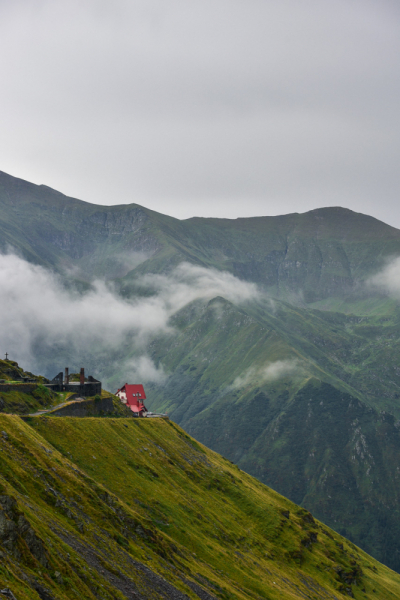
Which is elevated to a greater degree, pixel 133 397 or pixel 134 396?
pixel 134 396

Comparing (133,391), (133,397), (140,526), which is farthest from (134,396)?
(140,526)

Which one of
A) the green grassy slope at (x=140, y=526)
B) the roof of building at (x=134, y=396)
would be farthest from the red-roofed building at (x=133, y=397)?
the green grassy slope at (x=140, y=526)

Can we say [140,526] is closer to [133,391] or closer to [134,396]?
[134,396]

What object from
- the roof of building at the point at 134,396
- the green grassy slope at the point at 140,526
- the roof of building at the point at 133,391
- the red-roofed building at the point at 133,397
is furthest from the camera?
the roof of building at the point at 133,391

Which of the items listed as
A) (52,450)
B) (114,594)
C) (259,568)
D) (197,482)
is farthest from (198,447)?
(114,594)

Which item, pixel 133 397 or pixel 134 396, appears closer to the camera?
pixel 133 397

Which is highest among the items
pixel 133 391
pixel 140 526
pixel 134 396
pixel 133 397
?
pixel 140 526

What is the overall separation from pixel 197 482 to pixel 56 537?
2795 inches

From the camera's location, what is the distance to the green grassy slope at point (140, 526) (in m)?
52.5

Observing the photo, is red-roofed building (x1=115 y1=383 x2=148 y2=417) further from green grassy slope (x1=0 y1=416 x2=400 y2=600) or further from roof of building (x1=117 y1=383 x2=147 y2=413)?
green grassy slope (x1=0 y1=416 x2=400 y2=600)

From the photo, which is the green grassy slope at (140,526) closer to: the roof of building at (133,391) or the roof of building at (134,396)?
the roof of building at (134,396)

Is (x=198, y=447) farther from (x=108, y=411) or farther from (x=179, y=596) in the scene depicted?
(x=179, y=596)

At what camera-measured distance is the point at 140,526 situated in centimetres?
7794

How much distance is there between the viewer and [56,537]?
56312 millimetres
